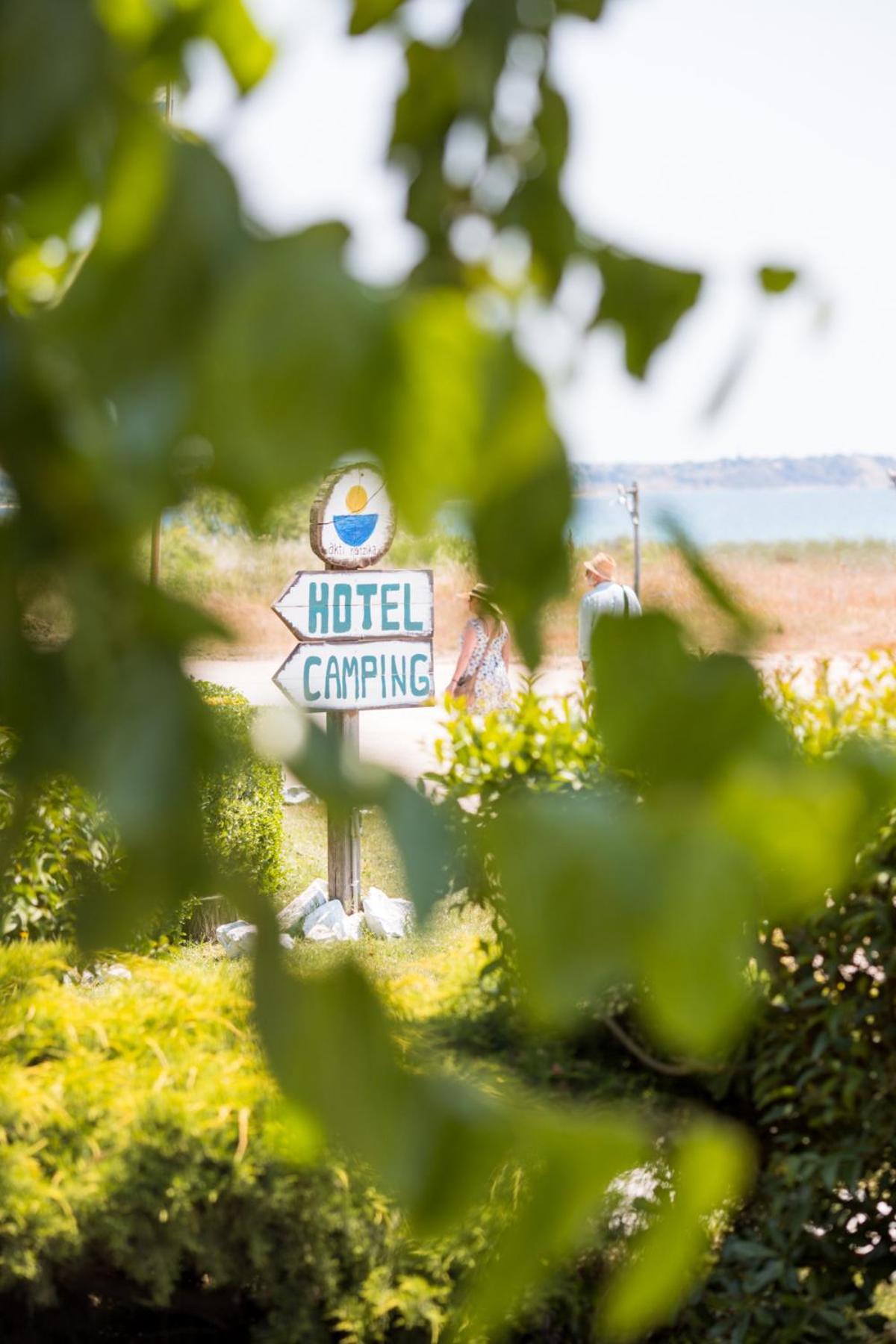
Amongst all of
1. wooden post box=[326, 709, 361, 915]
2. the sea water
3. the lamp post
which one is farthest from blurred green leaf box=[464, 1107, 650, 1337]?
the sea water

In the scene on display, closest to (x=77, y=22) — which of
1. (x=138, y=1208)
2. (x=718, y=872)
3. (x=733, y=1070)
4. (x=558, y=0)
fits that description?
(x=718, y=872)

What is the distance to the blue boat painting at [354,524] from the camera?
4094 millimetres

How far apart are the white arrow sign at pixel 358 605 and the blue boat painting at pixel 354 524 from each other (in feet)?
0.33

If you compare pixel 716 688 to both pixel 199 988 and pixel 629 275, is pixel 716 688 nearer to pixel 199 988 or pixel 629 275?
pixel 629 275

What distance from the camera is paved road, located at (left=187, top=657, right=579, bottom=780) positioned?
292mm

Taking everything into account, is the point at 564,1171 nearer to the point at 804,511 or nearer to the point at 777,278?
the point at 777,278

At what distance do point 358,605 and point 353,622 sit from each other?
54mm

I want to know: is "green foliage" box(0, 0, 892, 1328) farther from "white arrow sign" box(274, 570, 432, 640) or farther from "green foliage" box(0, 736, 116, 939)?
"white arrow sign" box(274, 570, 432, 640)

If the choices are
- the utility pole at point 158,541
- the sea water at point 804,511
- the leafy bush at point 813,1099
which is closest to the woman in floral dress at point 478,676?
the leafy bush at point 813,1099

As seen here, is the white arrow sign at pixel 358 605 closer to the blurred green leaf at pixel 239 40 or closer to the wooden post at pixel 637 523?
the wooden post at pixel 637 523

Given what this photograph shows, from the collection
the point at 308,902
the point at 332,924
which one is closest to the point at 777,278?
the point at 332,924

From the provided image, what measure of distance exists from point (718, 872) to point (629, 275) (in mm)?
258

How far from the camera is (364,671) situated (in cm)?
417

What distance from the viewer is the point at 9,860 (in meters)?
0.29
